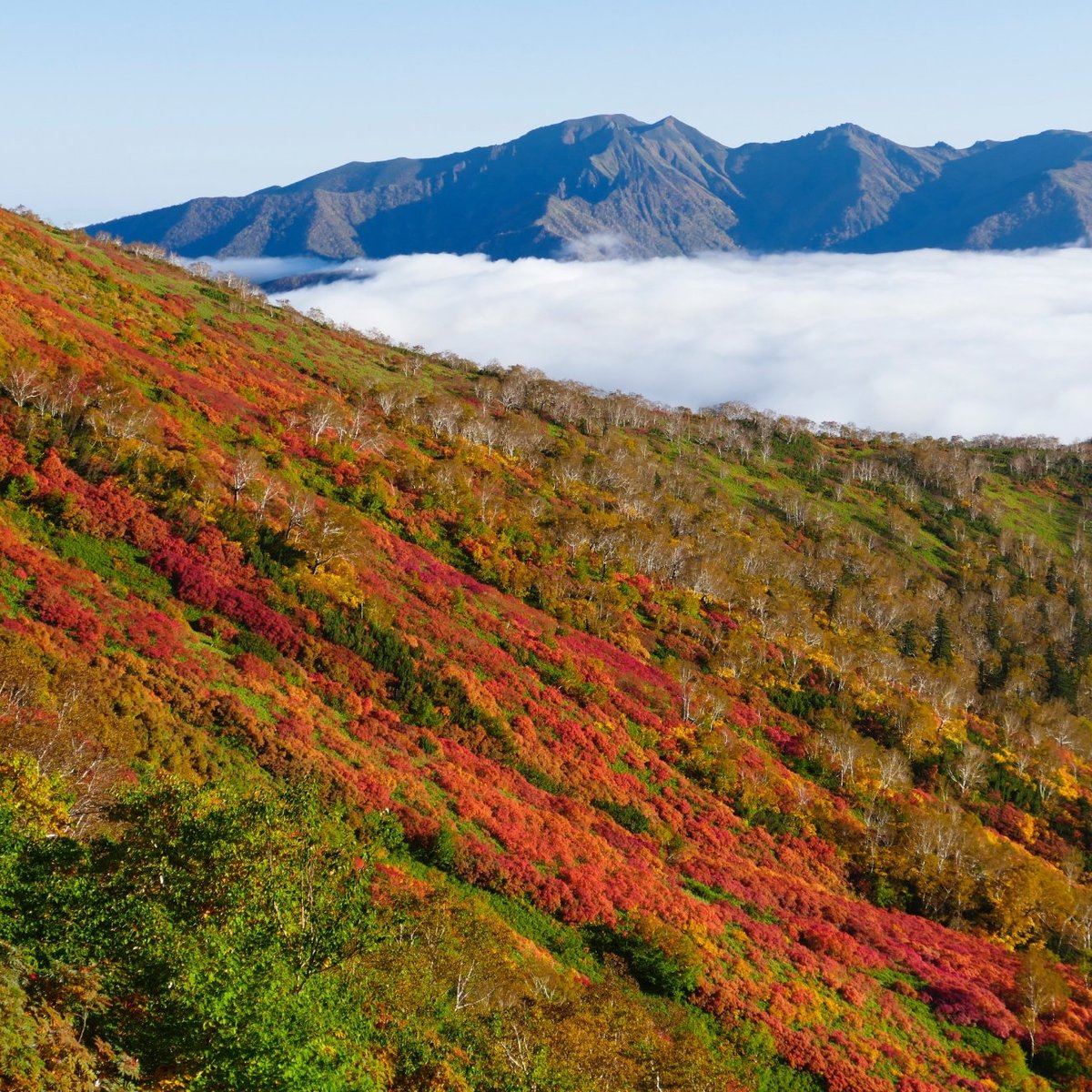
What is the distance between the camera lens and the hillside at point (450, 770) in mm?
21547

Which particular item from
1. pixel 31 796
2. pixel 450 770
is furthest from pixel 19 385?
pixel 31 796

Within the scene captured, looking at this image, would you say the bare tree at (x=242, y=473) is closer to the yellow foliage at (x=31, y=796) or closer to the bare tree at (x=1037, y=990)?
the yellow foliage at (x=31, y=796)

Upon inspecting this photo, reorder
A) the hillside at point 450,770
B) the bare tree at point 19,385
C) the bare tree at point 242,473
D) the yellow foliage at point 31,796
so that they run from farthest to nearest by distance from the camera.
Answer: the bare tree at point 242,473
the bare tree at point 19,385
the yellow foliage at point 31,796
the hillside at point 450,770

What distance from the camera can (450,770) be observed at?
52.0 m

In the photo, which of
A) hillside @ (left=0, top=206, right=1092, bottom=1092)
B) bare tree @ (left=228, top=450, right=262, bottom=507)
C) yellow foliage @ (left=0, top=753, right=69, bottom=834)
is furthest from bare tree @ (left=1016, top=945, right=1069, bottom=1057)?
bare tree @ (left=228, top=450, right=262, bottom=507)

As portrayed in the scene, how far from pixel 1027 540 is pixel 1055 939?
456 feet

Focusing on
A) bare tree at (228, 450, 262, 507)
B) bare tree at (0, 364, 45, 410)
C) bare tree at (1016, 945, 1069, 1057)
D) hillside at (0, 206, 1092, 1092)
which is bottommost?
bare tree at (1016, 945, 1069, 1057)

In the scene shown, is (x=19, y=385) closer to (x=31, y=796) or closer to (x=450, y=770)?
(x=450, y=770)

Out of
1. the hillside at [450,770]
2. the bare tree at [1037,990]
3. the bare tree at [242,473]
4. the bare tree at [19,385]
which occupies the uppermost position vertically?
the bare tree at [19,385]

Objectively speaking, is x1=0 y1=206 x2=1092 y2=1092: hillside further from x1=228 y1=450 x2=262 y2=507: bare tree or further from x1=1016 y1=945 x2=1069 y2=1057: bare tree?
x1=228 y1=450 x2=262 y2=507: bare tree

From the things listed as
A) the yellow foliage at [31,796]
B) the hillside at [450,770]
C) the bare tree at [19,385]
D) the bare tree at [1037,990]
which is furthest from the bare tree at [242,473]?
the bare tree at [1037,990]

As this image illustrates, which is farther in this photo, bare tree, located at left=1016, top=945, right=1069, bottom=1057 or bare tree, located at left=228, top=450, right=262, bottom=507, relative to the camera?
bare tree, located at left=228, top=450, right=262, bottom=507

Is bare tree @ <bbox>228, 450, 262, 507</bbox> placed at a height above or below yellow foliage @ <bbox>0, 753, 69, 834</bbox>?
above

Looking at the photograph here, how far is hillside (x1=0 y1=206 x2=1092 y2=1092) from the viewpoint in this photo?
70.7ft
